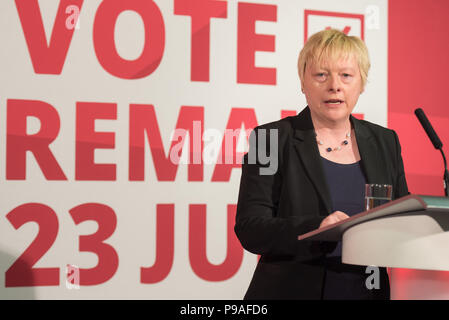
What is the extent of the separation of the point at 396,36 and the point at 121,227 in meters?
2.14

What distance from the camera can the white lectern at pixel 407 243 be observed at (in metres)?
1.07

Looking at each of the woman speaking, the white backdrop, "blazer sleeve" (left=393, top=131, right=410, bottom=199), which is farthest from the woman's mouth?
the white backdrop

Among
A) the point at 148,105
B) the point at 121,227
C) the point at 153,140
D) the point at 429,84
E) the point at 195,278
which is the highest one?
the point at 429,84

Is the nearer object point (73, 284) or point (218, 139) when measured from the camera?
point (73, 284)

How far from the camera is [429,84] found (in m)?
3.29

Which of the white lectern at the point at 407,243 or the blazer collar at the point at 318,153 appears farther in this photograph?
the blazer collar at the point at 318,153

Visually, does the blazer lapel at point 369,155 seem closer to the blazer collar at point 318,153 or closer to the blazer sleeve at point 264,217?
the blazer collar at point 318,153

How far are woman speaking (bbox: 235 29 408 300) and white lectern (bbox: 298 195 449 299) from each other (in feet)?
0.58

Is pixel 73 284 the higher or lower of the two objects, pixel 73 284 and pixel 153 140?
the lower

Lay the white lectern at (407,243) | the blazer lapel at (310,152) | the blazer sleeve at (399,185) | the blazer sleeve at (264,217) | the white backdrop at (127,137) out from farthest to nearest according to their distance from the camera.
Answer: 1. the white backdrop at (127,137)
2. the blazer sleeve at (399,185)
3. the blazer lapel at (310,152)
4. the blazer sleeve at (264,217)
5. the white lectern at (407,243)

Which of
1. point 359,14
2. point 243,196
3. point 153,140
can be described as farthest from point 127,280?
point 359,14

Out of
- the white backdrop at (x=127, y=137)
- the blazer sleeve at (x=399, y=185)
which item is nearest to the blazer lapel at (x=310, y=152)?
the blazer sleeve at (x=399, y=185)

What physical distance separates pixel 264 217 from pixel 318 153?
12.1 inches
